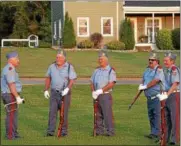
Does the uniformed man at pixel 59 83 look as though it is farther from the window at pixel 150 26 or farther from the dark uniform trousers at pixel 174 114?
the window at pixel 150 26

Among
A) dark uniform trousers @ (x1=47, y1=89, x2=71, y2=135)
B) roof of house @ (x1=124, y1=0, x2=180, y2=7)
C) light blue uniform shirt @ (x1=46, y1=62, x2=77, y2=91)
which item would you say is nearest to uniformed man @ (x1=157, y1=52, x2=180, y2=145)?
light blue uniform shirt @ (x1=46, y1=62, x2=77, y2=91)

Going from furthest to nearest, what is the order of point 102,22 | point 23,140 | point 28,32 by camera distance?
point 28,32
point 102,22
point 23,140

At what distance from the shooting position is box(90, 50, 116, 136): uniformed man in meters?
12.9

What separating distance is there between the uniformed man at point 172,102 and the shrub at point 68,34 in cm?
3306

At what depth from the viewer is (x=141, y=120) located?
15.9 metres

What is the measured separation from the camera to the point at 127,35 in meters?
45.4

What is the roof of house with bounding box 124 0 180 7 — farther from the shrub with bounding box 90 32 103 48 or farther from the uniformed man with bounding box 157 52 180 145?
the uniformed man with bounding box 157 52 180 145

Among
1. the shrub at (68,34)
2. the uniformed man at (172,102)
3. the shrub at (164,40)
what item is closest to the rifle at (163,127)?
the uniformed man at (172,102)

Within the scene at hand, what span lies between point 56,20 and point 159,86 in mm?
40510

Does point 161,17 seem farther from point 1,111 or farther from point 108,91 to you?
point 108,91

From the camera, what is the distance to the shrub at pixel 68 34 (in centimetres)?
4509

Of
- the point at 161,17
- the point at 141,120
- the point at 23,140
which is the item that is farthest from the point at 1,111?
the point at 161,17

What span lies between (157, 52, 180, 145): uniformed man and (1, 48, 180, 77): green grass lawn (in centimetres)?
1896

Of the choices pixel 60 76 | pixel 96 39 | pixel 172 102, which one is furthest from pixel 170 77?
pixel 96 39
